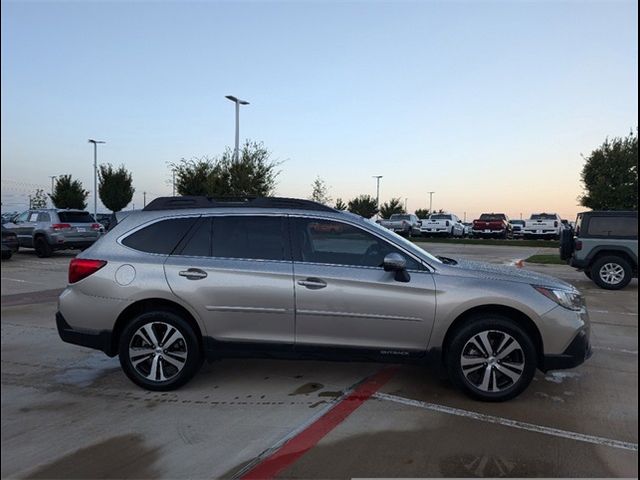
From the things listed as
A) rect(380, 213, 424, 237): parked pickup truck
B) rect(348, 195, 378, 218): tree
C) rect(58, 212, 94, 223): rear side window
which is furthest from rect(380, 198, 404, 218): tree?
rect(58, 212, 94, 223): rear side window

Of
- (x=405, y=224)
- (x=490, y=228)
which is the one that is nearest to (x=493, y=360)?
(x=405, y=224)

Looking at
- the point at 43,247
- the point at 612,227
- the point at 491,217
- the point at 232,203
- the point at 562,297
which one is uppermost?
the point at 491,217

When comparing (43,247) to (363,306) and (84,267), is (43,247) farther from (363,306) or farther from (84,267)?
(363,306)

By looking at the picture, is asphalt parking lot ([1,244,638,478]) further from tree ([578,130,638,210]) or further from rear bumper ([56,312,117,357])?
tree ([578,130,638,210])

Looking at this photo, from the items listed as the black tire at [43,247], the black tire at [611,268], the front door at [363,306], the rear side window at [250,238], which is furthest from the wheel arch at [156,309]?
the black tire at [43,247]

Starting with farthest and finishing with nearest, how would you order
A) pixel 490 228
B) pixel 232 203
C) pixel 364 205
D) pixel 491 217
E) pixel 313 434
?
pixel 364 205 → pixel 491 217 → pixel 490 228 → pixel 232 203 → pixel 313 434

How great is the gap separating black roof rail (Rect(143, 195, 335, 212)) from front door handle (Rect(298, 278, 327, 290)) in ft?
2.38

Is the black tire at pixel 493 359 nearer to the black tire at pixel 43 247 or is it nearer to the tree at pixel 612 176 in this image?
the black tire at pixel 43 247

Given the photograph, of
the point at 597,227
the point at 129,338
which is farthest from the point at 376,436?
the point at 597,227

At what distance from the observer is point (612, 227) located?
12148 mm

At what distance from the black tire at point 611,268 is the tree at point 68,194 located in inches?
1728

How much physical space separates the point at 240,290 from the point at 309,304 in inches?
24.3

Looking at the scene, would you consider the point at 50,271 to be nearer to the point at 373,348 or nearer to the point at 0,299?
the point at 373,348

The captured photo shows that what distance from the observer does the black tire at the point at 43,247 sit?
17906mm
